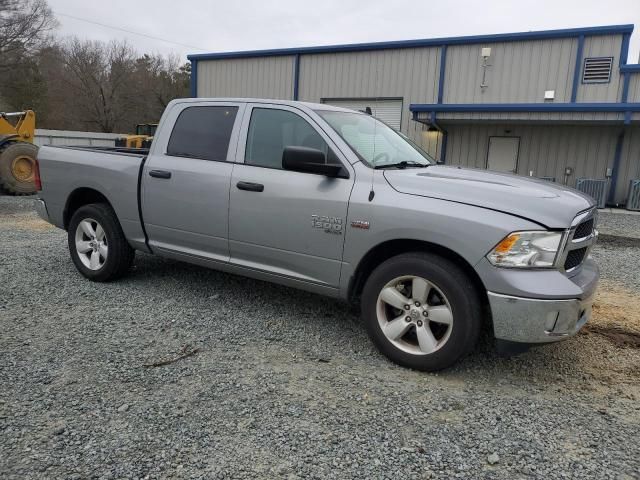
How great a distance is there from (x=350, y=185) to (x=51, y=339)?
2631mm

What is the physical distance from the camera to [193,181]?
15.3 ft

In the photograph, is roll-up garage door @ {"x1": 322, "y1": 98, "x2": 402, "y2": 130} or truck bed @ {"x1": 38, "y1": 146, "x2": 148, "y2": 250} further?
roll-up garage door @ {"x1": 322, "y1": 98, "x2": 402, "y2": 130}

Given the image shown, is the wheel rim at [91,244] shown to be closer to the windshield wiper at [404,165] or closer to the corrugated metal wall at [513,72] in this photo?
the windshield wiper at [404,165]

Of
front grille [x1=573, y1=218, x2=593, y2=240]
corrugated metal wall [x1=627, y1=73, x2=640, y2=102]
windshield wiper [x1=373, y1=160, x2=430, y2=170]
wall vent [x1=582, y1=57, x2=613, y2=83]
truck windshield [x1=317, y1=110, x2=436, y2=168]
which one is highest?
wall vent [x1=582, y1=57, x2=613, y2=83]

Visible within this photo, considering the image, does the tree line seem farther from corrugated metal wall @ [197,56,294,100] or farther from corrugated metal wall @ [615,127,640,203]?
corrugated metal wall @ [615,127,640,203]

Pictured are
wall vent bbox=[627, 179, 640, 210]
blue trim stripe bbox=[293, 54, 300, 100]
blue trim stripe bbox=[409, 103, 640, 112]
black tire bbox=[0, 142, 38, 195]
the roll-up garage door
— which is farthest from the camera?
blue trim stripe bbox=[293, 54, 300, 100]

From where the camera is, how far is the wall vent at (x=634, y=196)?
15922mm

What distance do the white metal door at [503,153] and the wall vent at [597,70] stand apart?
2792 mm

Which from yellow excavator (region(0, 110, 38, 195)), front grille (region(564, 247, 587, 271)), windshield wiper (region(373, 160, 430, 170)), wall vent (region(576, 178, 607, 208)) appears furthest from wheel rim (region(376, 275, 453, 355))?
wall vent (region(576, 178, 607, 208))

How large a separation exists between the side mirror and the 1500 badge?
330 mm

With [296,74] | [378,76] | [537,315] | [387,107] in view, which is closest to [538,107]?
[387,107]

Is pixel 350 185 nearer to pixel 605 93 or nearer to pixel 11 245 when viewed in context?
pixel 11 245

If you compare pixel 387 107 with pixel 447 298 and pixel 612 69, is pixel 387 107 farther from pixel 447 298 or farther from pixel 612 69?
pixel 447 298

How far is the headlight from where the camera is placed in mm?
3205
